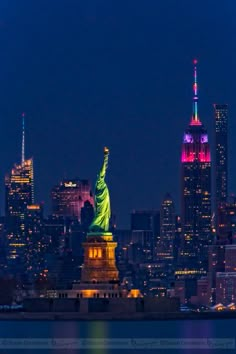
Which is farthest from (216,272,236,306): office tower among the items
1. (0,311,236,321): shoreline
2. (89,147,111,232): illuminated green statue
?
(0,311,236,321): shoreline

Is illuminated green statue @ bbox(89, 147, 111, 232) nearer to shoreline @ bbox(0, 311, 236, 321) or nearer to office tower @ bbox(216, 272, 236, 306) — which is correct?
shoreline @ bbox(0, 311, 236, 321)

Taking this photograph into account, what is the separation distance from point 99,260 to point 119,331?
16.6 metres

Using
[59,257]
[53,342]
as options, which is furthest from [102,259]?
[59,257]

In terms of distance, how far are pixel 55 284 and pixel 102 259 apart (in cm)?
1402

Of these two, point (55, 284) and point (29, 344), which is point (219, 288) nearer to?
point (55, 284)

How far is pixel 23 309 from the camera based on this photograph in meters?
156

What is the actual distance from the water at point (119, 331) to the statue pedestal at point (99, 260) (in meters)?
4.05

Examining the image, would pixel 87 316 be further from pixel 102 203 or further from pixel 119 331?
pixel 119 331

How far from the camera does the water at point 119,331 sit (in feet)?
411

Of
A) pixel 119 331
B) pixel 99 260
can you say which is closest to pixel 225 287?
pixel 99 260

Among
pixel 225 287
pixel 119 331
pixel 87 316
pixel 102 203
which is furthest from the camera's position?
pixel 225 287

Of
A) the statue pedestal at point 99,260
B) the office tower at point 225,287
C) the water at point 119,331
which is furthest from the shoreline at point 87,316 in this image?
the office tower at point 225,287

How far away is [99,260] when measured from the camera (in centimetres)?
15738

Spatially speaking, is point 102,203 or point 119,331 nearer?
point 119,331
